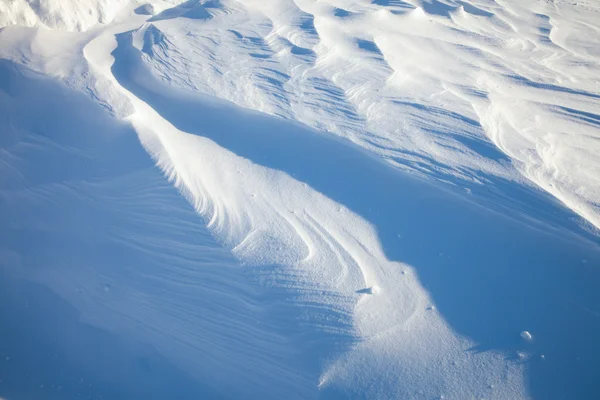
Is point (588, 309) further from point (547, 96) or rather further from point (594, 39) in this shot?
point (594, 39)

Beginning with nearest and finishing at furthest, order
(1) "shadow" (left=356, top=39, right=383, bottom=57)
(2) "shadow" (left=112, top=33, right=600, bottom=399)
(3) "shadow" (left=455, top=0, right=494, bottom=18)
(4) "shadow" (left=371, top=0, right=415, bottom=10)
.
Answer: (2) "shadow" (left=112, top=33, right=600, bottom=399)
(1) "shadow" (left=356, top=39, right=383, bottom=57)
(4) "shadow" (left=371, top=0, right=415, bottom=10)
(3) "shadow" (left=455, top=0, right=494, bottom=18)

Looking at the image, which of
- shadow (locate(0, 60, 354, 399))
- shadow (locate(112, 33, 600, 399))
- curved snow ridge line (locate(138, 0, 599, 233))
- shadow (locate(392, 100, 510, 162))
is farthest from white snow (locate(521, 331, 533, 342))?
shadow (locate(392, 100, 510, 162))

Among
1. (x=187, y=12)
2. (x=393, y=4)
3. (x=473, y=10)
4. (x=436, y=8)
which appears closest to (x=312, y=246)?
(x=187, y=12)

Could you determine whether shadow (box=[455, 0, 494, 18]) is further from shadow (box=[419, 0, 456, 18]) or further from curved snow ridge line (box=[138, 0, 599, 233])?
shadow (box=[419, 0, 456, 18])

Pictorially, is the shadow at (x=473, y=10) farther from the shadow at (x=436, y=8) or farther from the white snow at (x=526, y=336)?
the white snow at (x=526, y=336)

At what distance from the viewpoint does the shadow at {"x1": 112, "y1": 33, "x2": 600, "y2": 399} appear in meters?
1.44

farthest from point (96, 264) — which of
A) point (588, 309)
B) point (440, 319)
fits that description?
point (588, 309)

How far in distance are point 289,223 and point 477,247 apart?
0.94 metres

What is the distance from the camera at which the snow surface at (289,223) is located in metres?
1.47

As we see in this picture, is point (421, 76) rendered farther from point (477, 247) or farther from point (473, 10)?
point (473, 10)

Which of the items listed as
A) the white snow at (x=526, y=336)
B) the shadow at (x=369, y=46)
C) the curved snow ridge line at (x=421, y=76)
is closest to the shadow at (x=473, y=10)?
the curved snow ridge line at (x=421, y=76)

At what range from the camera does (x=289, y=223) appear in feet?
6.08

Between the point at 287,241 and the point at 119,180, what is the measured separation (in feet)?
3.40

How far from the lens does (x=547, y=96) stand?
2.66 meters
